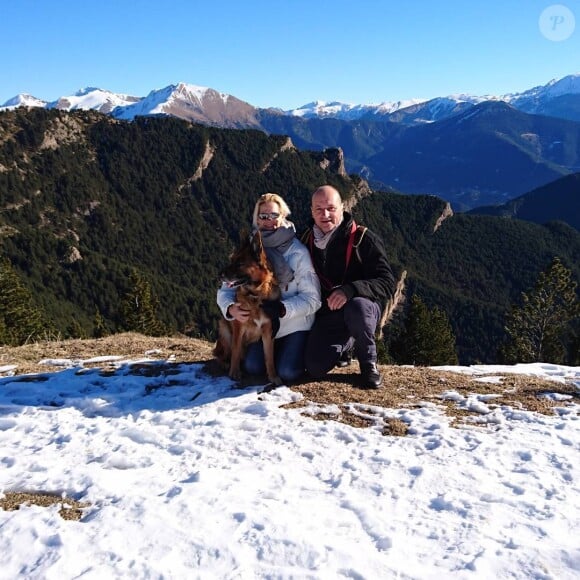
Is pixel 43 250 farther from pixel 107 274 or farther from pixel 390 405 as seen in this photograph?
pixel 390 405

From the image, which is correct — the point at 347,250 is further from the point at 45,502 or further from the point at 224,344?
the point at 45,502

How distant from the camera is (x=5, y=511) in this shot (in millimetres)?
4113

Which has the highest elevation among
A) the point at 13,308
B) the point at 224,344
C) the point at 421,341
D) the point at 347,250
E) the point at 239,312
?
the point at 347,250

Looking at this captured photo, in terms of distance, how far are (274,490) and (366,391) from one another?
297cm

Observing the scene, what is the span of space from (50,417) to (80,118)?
21260 cm

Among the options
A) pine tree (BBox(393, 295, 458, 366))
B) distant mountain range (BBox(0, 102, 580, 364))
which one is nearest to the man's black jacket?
pine tree (BBox(393, 295, 458, 366))

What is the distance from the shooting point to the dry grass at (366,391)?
237 inches

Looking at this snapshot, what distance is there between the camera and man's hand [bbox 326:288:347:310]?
6.74 m

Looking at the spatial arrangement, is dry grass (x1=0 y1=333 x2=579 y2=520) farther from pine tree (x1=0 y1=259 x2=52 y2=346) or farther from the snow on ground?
pine tree (x1=0 y1=259 x2=52 y2=346)

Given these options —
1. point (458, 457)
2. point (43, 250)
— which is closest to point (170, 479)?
point (458, 457)

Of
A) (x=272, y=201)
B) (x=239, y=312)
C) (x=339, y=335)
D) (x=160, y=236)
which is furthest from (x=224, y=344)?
(x=160, y=236)

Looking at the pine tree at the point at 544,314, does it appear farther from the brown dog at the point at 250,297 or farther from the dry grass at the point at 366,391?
the brown dog at the point at 250,297

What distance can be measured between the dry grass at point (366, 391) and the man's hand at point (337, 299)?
1.33 metres

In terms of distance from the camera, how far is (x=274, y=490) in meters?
4.51
